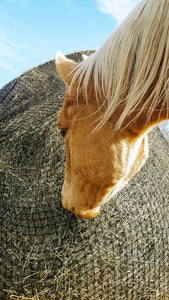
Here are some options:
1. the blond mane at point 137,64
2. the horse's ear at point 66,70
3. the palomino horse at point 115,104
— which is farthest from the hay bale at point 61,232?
the blond mane at point 137,64

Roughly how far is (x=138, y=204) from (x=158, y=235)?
0.57ft

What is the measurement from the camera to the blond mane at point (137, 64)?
54cm

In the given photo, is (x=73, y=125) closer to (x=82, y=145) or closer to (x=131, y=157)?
(x=82, y=145)

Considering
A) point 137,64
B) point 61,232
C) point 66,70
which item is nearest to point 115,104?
point 137,64

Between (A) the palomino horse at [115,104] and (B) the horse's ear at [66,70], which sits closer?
(A) the palomino horse at [115,104]

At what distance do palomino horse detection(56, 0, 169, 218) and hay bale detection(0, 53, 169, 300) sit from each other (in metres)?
0.33

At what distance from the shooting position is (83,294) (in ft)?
3.61

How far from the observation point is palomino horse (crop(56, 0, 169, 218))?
56cm

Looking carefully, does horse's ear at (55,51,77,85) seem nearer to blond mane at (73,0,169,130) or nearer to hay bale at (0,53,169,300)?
blond mane at (73,0,169,130)

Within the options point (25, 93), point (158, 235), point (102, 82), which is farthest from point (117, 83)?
point (25, 93)

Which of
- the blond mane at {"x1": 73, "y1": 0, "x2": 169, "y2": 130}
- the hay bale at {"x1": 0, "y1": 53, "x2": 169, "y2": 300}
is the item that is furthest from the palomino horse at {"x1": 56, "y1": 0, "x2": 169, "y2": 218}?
the hay bale at {"x1": 0, "y1": 53, "x2": 169, "y2": 300}

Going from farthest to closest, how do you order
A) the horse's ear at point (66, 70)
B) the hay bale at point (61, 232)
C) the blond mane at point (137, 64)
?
the hay bale at point (61, 232)
the horse's ear at point (66, 70)
the blond mane at point (137, 64)

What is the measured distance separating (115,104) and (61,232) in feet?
2.32

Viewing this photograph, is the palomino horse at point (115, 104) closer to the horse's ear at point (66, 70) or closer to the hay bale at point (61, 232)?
the horse's ear at point (66, 70)
